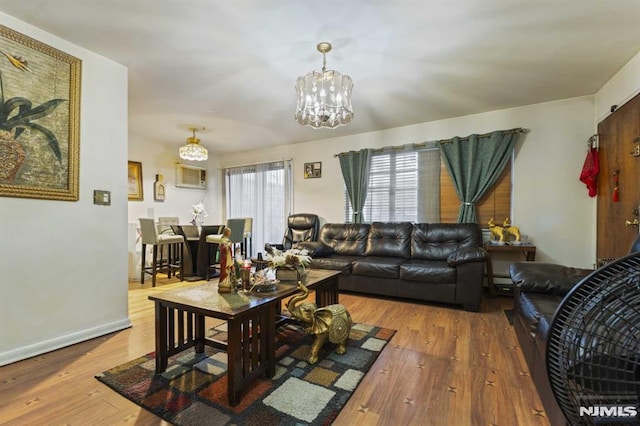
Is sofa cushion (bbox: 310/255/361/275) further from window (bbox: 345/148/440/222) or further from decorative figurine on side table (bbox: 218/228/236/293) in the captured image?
decorative figurine on side table (bbox: 218/228/236/293)

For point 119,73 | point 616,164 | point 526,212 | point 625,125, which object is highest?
point 119,73

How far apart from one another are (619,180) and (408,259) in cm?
217

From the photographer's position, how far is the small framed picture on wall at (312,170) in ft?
16.3

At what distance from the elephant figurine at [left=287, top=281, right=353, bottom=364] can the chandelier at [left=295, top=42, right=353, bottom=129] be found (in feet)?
4.85

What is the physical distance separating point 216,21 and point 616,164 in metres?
3.76

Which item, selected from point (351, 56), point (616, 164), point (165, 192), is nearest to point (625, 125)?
point (616, 164)

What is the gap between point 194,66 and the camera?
8.39 feet

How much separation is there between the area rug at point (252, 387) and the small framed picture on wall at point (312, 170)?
Answer: 3.33 meters

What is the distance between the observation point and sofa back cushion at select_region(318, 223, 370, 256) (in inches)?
161

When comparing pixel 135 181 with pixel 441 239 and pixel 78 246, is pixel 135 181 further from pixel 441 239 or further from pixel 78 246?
pixel 441 239

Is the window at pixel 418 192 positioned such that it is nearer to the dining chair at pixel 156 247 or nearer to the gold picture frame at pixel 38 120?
the dining chair at pixel 156 247

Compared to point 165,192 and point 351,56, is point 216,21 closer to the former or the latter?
point 351,56

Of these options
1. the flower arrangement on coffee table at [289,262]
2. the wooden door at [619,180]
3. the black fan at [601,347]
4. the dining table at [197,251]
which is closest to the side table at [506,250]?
the wooden door at [619,180]

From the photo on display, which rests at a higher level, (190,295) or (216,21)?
(216,21)
